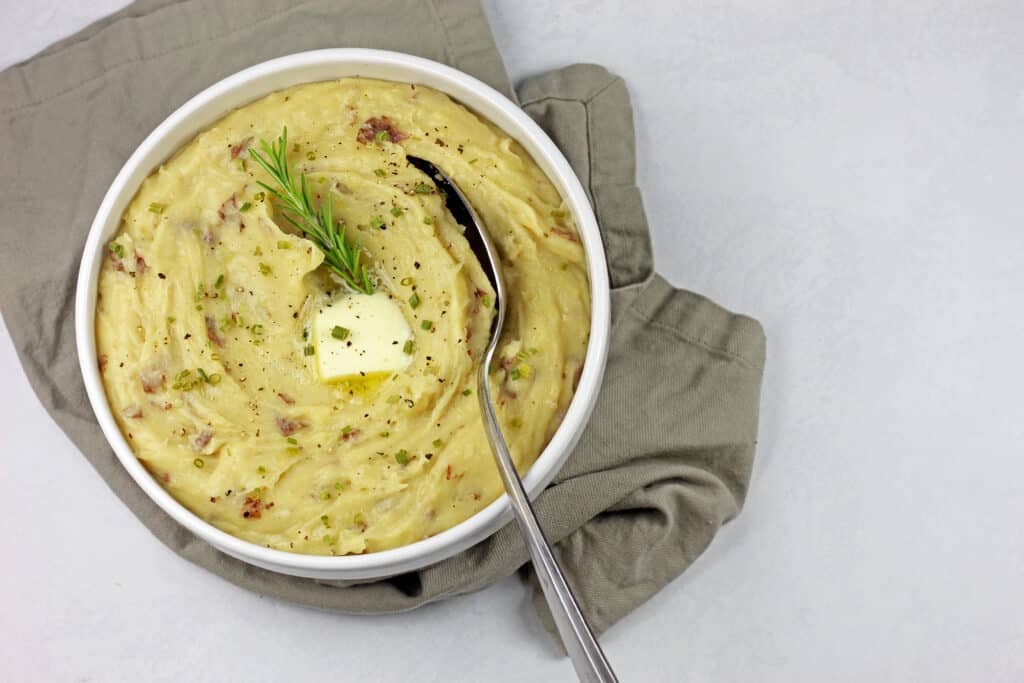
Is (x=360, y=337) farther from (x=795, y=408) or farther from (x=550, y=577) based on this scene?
(x=795, y=408)

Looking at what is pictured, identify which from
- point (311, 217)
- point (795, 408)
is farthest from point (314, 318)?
point (795, 408)

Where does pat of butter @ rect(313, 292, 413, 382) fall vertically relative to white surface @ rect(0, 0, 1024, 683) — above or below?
above

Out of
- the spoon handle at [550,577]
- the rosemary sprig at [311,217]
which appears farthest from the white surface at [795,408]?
the rosemary sprig at [311,217]

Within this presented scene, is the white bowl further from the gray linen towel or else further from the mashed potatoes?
the gray linen towel

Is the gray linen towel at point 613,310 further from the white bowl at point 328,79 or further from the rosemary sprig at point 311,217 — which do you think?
the rosemary sprig at point 311,217

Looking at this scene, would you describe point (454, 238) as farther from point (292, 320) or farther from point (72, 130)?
point (72, 130)

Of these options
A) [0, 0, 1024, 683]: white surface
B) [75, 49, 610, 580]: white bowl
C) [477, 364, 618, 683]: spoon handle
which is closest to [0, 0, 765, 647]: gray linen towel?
[0, 0, 1024, 683]: white surface

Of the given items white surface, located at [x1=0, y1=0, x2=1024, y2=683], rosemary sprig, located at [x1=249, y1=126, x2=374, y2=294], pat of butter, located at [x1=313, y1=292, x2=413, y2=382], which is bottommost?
white surface, located at [x1=0, y1=0, x2=1024, y2=683]
